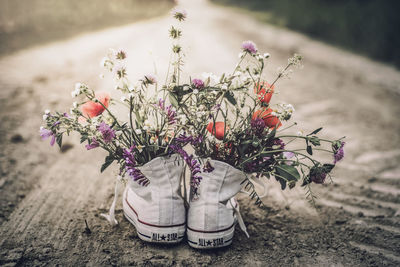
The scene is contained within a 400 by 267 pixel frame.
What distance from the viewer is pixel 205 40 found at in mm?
7562

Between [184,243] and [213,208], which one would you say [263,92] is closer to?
[213,208]

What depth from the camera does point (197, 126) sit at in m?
1.66

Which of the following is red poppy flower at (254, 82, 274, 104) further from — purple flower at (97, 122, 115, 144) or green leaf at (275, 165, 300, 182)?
purple flower at (97, 122, 115, 144)

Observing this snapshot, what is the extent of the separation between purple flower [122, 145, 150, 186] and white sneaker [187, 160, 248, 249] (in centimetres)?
28

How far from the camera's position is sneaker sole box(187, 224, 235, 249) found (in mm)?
1693

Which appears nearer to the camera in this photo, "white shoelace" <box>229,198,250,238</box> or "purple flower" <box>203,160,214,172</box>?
"purple flower" <box>203,160,214,172</box>

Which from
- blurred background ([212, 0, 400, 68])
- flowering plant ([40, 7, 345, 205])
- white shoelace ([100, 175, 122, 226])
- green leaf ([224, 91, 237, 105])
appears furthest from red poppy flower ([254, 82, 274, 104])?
blurred background ([212, 0, 400, 68])

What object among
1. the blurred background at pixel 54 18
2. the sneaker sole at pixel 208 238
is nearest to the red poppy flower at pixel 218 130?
the sneaker sole at pixel 208 238

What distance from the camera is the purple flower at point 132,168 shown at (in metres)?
1.65

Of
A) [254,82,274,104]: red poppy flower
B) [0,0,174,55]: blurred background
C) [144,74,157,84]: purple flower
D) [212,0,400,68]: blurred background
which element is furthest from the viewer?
[212,0,400,68]: blurred background

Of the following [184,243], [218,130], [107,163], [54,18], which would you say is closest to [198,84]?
[218,130]

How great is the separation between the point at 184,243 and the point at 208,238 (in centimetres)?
17

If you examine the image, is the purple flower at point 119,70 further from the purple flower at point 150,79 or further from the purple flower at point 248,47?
the purple flower at point 248,47

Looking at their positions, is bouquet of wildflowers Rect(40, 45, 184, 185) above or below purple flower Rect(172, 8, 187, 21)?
below
